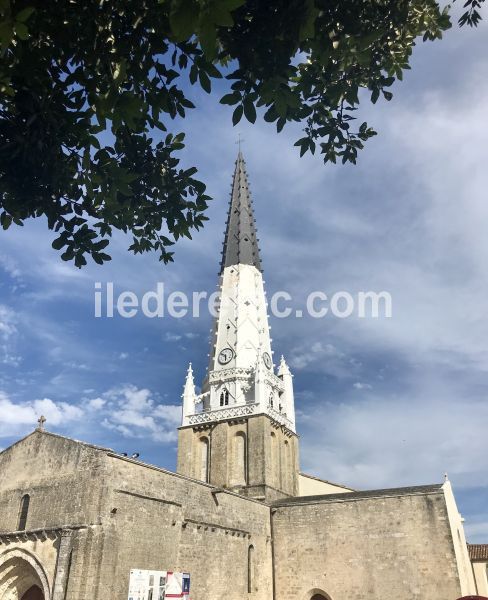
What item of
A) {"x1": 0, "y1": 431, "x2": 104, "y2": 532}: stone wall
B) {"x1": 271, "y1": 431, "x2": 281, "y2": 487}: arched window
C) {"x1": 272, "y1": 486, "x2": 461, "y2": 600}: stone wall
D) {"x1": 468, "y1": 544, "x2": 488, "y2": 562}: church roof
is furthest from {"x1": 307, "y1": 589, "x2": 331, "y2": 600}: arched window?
{"x1": 468, "y1": 544, "x2": 488, "y2": 562}: church roof

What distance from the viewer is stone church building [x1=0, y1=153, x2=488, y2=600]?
1903 cm

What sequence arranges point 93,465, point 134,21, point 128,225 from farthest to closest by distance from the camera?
point 93,465
point 128,225
point 134,21

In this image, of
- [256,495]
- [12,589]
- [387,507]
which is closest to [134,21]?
[12,589]

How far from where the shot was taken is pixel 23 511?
2073 centimetres

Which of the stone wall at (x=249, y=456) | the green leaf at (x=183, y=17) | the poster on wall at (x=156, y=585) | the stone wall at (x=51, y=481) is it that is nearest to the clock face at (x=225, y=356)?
the stone wall at (x=249, y=456)

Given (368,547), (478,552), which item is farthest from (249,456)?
(478,552)

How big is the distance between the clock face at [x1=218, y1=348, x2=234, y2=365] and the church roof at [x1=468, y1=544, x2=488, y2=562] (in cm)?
2157

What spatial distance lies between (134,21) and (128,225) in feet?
10.6

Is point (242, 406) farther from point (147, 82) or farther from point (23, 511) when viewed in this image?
point (147, 82)

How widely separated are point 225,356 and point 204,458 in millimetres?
6714

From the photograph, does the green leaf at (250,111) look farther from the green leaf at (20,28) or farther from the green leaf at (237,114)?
the green leaf at (20,28)

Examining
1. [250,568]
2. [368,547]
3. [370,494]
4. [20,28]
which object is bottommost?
[250,568]

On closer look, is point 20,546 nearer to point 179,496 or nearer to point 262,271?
point 179,496

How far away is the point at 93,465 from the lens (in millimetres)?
19594
